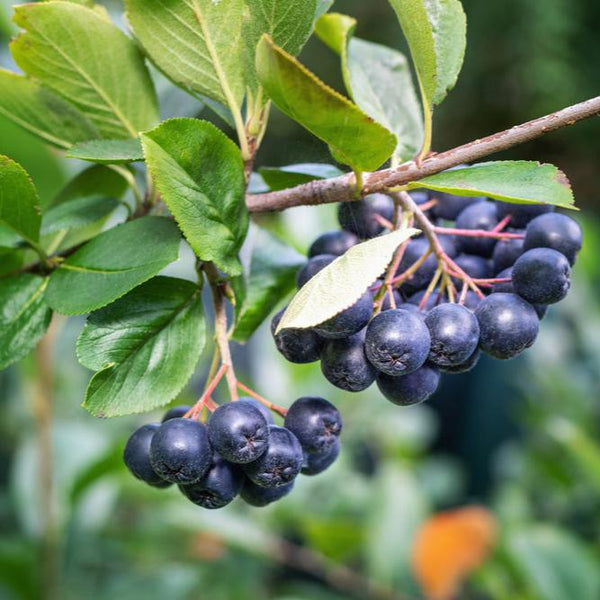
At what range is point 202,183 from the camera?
1.72ft

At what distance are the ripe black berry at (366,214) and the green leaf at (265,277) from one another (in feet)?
0.27

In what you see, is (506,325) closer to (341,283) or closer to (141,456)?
(341,283)

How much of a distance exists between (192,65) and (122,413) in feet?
0.88

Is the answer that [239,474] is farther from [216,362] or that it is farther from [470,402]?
[470,402]

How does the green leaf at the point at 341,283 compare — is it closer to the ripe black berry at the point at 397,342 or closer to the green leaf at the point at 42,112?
the ripe black berry at the point at 397,342

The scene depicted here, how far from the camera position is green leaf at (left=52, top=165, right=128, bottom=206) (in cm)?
70

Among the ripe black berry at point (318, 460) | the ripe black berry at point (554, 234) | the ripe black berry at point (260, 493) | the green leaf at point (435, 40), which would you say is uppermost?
the green leaf at point (435, 40)

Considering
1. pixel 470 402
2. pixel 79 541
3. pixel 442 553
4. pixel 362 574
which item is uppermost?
pixel 79 541

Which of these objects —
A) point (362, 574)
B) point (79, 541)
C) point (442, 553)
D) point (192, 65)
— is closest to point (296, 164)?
point (192, 65)

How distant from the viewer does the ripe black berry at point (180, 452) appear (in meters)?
0.51

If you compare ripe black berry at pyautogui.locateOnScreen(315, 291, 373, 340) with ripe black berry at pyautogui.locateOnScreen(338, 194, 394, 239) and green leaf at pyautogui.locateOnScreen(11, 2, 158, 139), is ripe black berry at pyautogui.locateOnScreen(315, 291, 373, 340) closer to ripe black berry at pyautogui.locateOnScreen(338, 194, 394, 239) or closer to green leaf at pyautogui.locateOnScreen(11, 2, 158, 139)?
ripe black berry at pyautogui.locateOnScreen(338, 194, 394, 239)

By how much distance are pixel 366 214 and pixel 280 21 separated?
0.59 ft

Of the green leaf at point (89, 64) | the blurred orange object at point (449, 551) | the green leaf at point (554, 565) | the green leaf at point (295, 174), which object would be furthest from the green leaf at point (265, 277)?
the blurred orange object at point (449, 551)

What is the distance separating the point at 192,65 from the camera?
1.90ft
